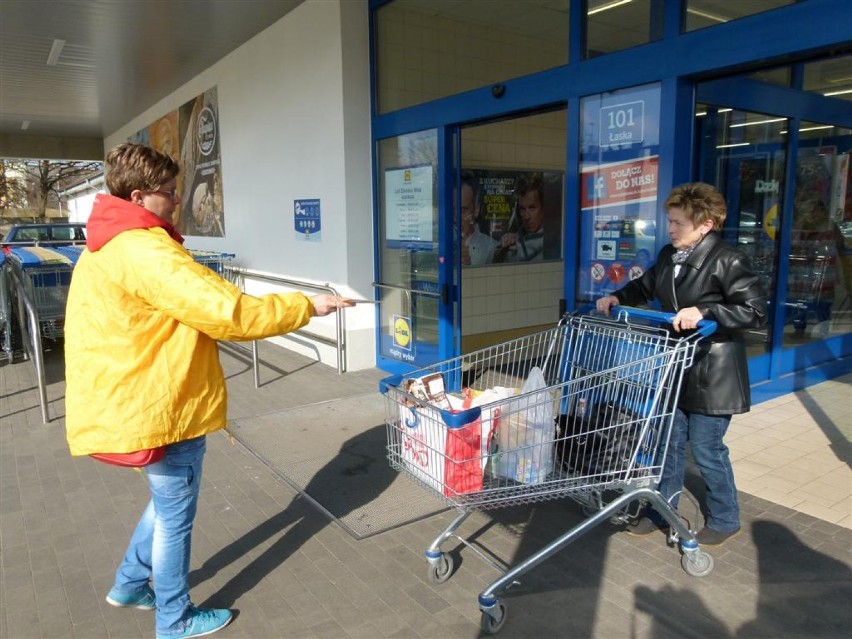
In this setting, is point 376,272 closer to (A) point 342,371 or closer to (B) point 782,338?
(A) point 342,371

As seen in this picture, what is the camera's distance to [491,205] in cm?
762

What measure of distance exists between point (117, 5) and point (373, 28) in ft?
10.1

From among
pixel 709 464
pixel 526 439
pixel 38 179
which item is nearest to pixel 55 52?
pixel 526 439

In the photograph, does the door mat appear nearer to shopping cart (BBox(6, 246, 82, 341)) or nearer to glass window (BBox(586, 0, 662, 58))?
glass window (BBox(586, 0, 662, 58))

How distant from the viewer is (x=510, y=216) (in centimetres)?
779

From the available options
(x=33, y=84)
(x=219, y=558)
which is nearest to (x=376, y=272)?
(x=219, y=558)

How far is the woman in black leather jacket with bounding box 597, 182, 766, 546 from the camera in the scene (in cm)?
285

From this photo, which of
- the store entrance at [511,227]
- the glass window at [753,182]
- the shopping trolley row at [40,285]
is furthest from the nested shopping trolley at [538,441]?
the shopping trolley row at [40,285]

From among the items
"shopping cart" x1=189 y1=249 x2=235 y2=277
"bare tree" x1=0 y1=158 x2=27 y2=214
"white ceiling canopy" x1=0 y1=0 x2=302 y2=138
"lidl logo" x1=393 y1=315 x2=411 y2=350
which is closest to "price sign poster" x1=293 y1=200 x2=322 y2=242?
"lidl logo" x1=393 y1=315 x2=411 y2=350

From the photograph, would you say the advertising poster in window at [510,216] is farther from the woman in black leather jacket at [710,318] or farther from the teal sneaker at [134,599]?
the teal sneaker at [134,599]

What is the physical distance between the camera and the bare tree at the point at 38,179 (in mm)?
33188

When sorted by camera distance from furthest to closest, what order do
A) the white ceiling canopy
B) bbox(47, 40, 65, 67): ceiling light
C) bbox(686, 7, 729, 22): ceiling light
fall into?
bbox(47, 40, 65, 67): ceiling light
the white ceiling canopy
bbox(686, 7, 729, 22): ceiling light

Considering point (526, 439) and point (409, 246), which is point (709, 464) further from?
point (409, 246)

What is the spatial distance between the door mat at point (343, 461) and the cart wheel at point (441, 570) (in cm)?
27
